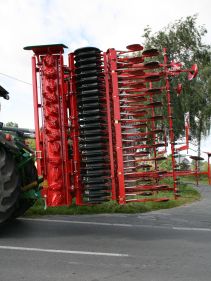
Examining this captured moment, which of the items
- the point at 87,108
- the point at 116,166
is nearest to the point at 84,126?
the point at 87,108

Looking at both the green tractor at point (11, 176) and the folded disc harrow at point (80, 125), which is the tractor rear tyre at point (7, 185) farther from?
the folded disc harrow at point (80, 125)

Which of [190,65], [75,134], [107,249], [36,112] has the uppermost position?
[190,65]

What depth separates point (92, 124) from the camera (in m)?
7.91

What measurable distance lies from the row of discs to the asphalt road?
2.45ft

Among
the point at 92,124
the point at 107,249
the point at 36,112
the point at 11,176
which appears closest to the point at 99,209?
the point at 92,124

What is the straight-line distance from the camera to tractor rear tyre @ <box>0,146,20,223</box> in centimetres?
677

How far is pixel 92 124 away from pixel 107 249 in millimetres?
2515

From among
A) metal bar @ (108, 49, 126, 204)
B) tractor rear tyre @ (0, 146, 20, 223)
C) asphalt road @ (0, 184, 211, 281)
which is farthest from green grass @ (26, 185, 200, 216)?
tractor rear tyre @ (0, 146, 20, 223)

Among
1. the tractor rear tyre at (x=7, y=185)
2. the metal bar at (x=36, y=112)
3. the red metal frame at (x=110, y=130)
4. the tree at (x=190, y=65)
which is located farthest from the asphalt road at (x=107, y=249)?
the tree at (x=190, y=65)

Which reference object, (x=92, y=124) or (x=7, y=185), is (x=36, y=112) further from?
(x=7, y=185)

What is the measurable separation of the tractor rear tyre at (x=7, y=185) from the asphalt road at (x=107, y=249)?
439 mm

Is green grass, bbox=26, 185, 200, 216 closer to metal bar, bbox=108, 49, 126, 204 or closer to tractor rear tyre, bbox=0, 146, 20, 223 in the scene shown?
metal bar, bbox=108, 49, 126, 204

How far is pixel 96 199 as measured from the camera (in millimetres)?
7973

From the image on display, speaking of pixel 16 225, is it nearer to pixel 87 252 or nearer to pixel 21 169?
pixel 21 169
